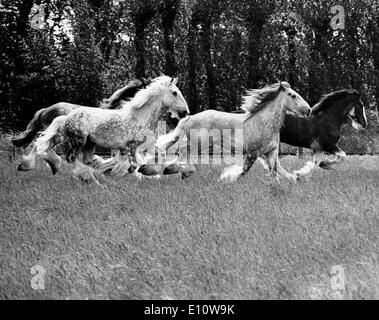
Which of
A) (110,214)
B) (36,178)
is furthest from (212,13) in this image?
(110,214)

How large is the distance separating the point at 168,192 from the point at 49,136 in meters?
3.39

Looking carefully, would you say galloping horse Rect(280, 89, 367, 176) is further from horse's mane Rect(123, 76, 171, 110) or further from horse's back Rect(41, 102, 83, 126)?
horse's back Rect(41, 102, 83, 126)

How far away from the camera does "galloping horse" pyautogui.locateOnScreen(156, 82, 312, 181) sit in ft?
33.3

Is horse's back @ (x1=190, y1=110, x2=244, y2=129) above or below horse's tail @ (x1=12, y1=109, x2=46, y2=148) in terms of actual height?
above

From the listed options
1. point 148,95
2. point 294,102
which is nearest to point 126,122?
point 148,95

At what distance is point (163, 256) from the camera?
5.00m

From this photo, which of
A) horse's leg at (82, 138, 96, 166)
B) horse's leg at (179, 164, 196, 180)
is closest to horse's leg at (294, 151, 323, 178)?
horse's leg at (179, 164, 196, 180)

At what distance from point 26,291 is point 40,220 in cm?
283

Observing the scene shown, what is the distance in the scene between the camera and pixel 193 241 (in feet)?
18.1

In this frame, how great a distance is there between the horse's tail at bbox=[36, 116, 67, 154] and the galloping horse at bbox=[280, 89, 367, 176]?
4.55 meters

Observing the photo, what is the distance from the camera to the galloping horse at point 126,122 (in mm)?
10641

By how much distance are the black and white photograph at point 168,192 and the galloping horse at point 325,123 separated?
22 millimetres

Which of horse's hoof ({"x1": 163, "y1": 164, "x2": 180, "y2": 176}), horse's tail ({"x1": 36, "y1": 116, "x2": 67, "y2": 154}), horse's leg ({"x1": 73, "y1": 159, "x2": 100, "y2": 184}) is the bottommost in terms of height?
horse's leg ({"x1": 73, "y1": 159, "x2": 100, "y2": 184})

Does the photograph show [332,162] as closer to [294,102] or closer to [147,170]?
[294,102]
